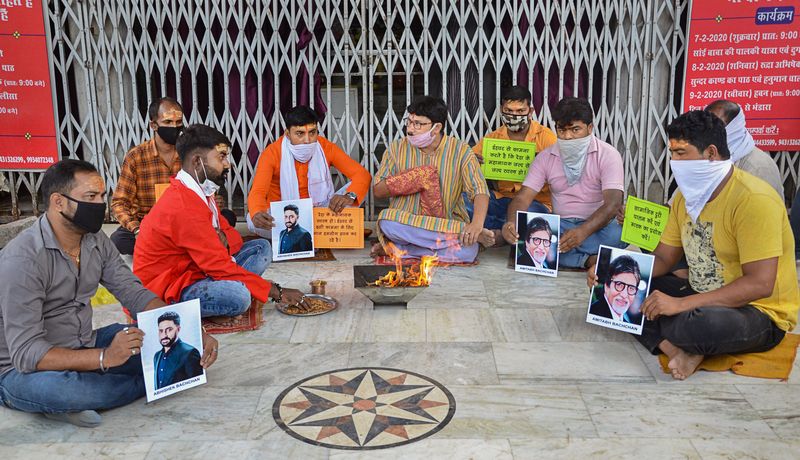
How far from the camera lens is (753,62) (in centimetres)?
615

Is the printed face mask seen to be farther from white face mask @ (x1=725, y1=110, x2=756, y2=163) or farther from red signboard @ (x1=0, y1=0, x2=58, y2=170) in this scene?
red signboard @ (x1=0, y1=0, x2=58, y2=170)

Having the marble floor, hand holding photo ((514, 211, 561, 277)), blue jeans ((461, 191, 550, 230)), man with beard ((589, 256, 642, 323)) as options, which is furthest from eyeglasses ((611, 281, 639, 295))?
blue jeans ((461, 191, 550, 230))

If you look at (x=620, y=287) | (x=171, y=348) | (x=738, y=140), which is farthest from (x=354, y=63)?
(x=171, y=348)

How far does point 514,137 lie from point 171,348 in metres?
3.60

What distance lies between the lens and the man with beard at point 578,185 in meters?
4.99

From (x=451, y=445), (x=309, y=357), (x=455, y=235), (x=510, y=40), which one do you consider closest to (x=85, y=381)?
(x=309, y=357)

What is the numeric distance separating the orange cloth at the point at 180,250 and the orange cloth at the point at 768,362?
Answer: 7.83ft

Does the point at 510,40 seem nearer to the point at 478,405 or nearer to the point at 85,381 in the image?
the point at 478,405

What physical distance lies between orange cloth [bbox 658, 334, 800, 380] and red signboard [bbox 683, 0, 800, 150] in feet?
11.5

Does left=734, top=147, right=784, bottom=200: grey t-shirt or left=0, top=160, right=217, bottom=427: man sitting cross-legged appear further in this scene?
left=734, top=147, right=784, bottom=200: grey t-shirt

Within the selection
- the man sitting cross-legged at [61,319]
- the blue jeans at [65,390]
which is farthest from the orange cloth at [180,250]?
the blue jeans at [65,390]

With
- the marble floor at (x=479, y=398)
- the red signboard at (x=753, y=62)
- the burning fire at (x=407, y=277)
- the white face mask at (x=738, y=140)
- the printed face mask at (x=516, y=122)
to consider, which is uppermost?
the red signboard at (x=753, y=62)

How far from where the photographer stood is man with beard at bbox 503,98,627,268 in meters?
4.99

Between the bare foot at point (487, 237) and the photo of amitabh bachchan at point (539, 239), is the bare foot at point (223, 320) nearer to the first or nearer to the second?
the bare foot at point (487, 237)
